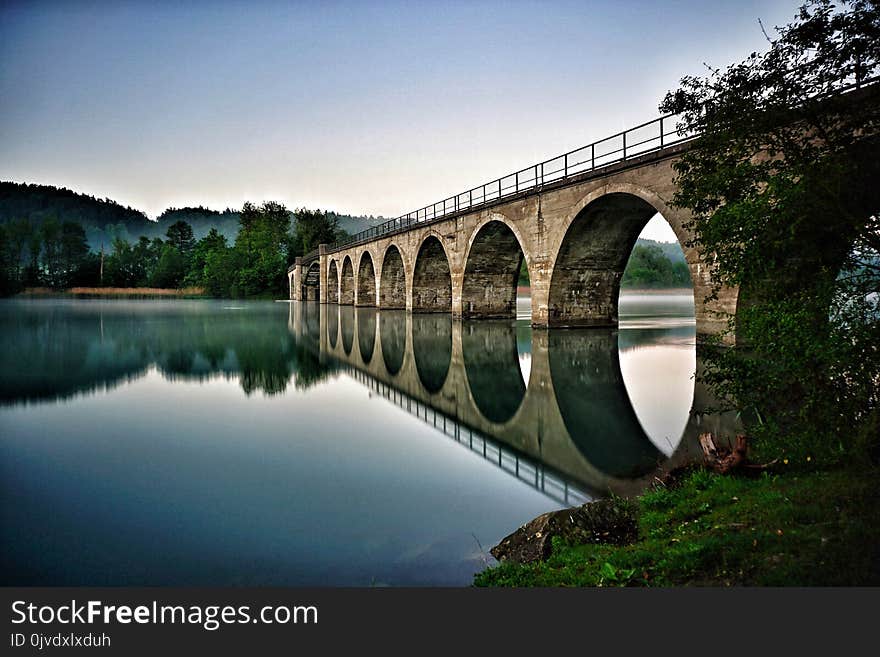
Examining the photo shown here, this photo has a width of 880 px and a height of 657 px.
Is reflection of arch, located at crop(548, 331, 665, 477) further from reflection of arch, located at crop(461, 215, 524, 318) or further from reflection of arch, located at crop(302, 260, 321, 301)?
reflection of arch, located at crop(302, 260, 321, 301)

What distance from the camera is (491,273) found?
2817 cm

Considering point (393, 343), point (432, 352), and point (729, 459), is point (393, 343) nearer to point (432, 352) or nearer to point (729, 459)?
point (432, 352)

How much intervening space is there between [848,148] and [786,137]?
1.80 ft

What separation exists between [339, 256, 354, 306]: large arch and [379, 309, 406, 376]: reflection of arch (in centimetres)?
2703

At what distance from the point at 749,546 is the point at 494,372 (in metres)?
9.56

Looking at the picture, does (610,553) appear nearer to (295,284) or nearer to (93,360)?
(93,360)

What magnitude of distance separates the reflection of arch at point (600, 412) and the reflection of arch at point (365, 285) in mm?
35241

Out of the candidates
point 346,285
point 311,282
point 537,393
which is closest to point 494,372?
point 537,393

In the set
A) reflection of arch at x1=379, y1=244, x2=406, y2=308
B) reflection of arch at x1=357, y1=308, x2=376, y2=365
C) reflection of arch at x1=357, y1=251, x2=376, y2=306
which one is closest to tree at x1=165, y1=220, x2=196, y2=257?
reflection of arch at x1=357, y1=251, x2=376, y2=306

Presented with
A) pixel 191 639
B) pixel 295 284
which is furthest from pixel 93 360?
pixel 295 284

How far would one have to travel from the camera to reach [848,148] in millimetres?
4766

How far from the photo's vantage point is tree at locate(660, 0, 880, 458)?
4.56 metres

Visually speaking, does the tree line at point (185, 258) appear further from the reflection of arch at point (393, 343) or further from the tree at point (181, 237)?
the reflection of arch at point (393, 343)

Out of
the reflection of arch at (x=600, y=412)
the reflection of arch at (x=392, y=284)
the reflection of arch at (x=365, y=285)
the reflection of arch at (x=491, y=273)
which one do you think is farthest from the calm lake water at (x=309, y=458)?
the reflection of arch at (x=365, y=285)
